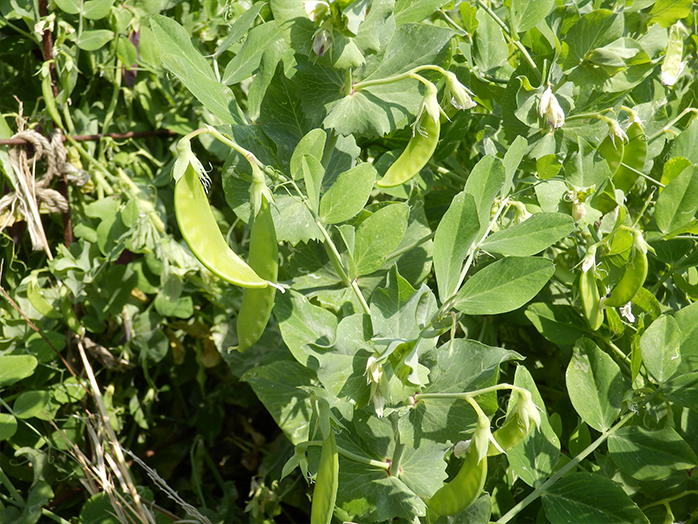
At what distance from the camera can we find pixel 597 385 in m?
0.69

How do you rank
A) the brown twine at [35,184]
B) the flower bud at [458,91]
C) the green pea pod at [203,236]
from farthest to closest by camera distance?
1. the brown twine at [35,184]
2. the flower bud at [458,91]
3. the green pea pod at [203,236]

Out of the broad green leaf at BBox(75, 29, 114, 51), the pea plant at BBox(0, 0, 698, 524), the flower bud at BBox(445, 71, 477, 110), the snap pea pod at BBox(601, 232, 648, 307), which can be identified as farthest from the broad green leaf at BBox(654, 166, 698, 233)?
the broad green leaf at BBox(75, 29, 114, 51)

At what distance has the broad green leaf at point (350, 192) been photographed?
1.94ft

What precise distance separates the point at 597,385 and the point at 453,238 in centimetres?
28

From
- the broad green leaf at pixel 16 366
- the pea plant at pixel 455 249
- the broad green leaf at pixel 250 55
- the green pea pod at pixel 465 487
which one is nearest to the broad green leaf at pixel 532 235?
the pea plant at pixel 455 249

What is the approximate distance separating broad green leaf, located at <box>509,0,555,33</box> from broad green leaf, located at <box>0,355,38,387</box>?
0.82 metres

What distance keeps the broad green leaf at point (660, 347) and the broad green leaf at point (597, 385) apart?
4 centimetres

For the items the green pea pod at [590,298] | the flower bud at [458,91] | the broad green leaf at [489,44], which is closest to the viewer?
the flower bud at [458,91]

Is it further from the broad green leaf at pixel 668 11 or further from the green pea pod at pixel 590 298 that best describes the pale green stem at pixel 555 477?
the broad green leaf at pixel 668 11

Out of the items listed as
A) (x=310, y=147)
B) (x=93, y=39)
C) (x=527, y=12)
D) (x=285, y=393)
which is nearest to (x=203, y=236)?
(x=310, y=147)

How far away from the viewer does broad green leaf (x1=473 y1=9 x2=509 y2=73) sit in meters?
0.78

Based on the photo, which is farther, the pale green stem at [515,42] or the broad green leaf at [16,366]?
the broad green leaf at [16,366]

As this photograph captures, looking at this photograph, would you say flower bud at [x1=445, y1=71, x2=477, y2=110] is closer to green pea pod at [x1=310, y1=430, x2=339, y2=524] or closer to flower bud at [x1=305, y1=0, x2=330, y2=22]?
flower bud at [x1=305, y1=0, x2=330, y2=22]

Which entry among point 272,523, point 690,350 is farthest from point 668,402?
point 272,523
